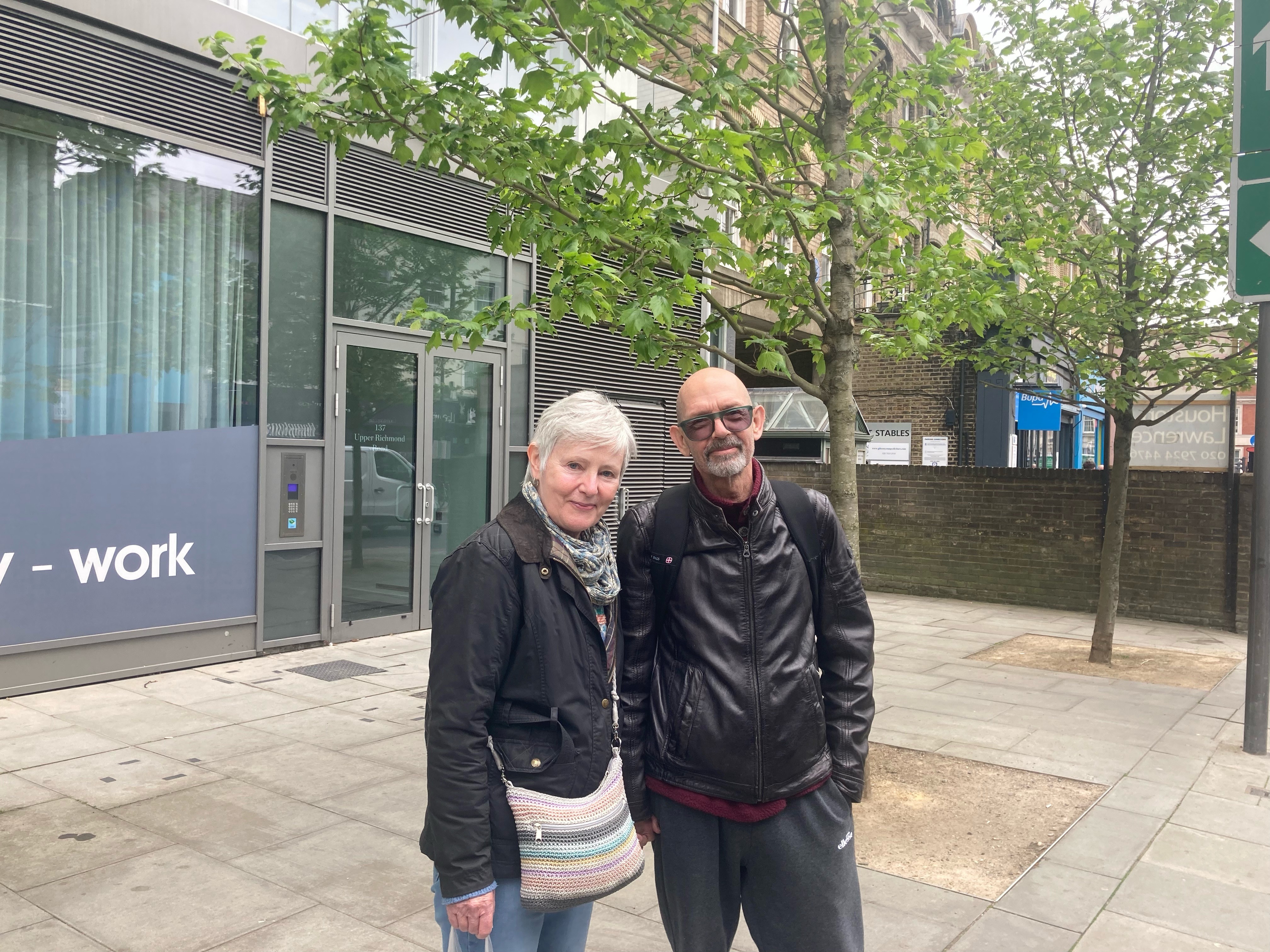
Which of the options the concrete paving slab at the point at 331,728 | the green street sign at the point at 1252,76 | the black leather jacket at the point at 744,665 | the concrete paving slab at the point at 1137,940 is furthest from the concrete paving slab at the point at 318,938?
the green street sign at the point at 1252,76

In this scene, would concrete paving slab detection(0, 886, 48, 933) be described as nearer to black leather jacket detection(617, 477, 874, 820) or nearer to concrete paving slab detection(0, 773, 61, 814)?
concrete paving slab detection(0, 773, 61, 814)

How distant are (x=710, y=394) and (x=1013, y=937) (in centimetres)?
254

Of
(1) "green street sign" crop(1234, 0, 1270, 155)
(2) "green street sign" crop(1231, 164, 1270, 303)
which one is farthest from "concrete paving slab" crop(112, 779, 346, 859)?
(1) "green street sign" crop(1234, 0, 1270, 155)

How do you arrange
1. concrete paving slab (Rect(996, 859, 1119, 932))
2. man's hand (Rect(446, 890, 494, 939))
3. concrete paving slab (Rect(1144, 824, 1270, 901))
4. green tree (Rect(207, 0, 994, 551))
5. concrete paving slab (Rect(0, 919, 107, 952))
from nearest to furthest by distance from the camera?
man's hand (Rect(446, 890, 494, 939)) < concrete paving slab (Rect(0, 919, 107, 952)) < concrete paving slab (Rect(996, 859, 1119, 932)) < concrete paving slab (Rect(1144, 824, 1270, 901)) < green tree (Rect(207, 0, 994, 551))

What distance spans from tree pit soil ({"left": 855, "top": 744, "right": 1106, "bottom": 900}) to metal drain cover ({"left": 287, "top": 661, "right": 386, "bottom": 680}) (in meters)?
3.98

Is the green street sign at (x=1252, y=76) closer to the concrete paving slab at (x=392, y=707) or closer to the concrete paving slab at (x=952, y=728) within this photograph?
the concrete paving slab at (x=952, y=728)

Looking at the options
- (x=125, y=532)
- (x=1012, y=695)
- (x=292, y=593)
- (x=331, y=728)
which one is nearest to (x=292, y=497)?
(x=292, y=593)

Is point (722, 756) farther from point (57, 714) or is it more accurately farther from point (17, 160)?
point (17, 160)

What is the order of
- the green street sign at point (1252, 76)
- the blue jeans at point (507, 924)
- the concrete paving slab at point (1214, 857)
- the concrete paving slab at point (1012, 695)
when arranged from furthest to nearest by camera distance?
the concrete paving slab at point (1012, 695), the green street sign at point (1252, 76), the concrete paving slab at point (1214, 857), the blue jeans at point (507, 924)

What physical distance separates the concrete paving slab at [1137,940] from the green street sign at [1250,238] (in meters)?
4.32

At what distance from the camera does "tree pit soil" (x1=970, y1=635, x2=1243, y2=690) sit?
8.79m

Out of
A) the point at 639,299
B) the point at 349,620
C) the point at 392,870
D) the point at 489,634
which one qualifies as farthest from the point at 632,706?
the point at 349,620

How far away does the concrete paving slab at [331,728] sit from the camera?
602 centimetres

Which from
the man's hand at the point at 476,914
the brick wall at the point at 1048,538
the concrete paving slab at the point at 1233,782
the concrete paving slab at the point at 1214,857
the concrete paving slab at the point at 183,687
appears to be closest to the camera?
the man's hand at the point at 476,914
